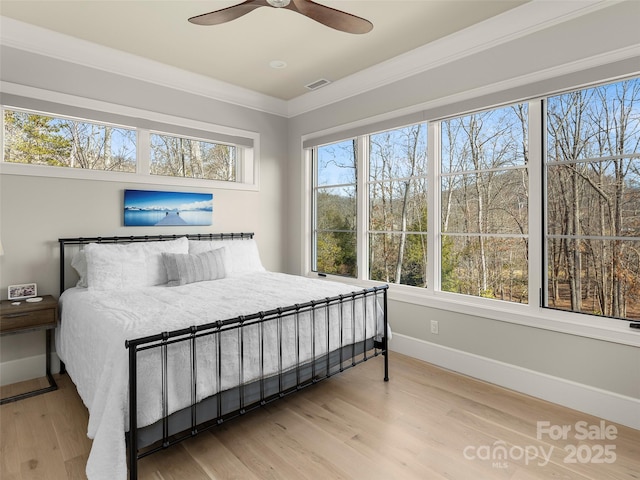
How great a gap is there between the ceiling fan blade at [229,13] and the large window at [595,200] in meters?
2.16

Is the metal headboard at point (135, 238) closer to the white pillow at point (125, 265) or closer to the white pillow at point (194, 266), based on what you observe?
the white pillow at point (125, 265)

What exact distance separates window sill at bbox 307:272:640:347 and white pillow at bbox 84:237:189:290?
7.33 ft

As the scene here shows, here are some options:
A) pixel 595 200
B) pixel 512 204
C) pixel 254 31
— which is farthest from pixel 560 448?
pixel 254 31

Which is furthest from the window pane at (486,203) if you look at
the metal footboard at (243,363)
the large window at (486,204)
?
the metal footboard at (243,363)

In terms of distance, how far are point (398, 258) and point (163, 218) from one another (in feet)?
8.02

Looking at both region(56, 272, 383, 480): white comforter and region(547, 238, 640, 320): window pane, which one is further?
region(547, 238, 640, 320): window pane

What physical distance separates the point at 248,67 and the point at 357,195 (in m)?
1.74

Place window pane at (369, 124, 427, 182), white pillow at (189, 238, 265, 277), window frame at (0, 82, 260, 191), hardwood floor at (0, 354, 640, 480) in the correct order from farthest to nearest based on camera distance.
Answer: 1. white pillow at (189, 238, 265, 277)
2. window pane at (369, 124, 427, 182)
3. window frame at (0, 82, 260, 191)
4. hardwood floor at (0, 354, 640, 480)

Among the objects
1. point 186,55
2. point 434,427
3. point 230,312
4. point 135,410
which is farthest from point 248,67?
point 434,427

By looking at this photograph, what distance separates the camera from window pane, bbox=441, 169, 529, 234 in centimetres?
290

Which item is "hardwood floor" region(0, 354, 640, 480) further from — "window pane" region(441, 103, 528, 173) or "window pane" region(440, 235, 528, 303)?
"window pane" region(441, 103, 528, 173)

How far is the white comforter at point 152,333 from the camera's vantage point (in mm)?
1649

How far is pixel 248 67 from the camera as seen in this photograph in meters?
3.72

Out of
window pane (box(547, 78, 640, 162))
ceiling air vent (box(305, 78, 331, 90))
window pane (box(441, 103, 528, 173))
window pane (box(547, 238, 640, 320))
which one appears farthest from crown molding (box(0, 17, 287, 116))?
window pane (box(547, 238, 640, 320))
